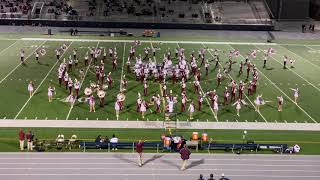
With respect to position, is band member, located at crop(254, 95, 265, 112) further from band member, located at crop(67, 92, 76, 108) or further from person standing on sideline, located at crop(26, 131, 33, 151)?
person standing on sideline, located at crop(26, 131, 33, 151)

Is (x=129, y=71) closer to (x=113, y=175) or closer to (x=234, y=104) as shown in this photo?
(x=234, y=104)

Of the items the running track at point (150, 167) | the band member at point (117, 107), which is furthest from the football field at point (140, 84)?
the running track at point (150, 167)

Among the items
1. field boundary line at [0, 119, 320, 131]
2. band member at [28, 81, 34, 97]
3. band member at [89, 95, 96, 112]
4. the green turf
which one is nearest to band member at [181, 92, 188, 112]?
field boundary line at [0, 119, 320, 131]

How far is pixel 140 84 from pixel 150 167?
1175cm

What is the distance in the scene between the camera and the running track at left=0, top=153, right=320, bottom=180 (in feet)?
52.5

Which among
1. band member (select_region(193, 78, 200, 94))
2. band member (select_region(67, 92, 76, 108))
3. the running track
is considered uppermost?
band member (select_region(193, 78, 200, 94))

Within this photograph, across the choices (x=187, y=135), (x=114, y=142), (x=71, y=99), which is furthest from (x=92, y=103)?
(x=187, y=135)

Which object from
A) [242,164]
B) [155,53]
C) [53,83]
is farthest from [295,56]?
[242,164]

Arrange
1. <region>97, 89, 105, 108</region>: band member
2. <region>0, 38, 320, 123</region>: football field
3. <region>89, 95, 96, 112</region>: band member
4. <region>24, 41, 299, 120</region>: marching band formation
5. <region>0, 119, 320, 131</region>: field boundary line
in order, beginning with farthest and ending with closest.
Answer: <region>97, 89, 105, 108</region>: band member
<region>24, 41, 299, 120</region>: marching band formation
<region>0, 38, 320, 123</region>: football field
<region>89, 95, 96, 112</region>: band member
<region>0, 119, 320, 131</region>: field boundary line

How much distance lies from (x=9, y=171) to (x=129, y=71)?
1572cm

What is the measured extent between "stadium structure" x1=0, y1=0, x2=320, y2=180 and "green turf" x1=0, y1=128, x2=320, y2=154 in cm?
5

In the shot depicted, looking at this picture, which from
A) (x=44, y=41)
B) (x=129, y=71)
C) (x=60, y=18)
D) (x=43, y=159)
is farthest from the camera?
(x=60, y=18)

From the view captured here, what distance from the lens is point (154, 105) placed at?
24.1 metres

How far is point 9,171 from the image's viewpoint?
16000 mm
